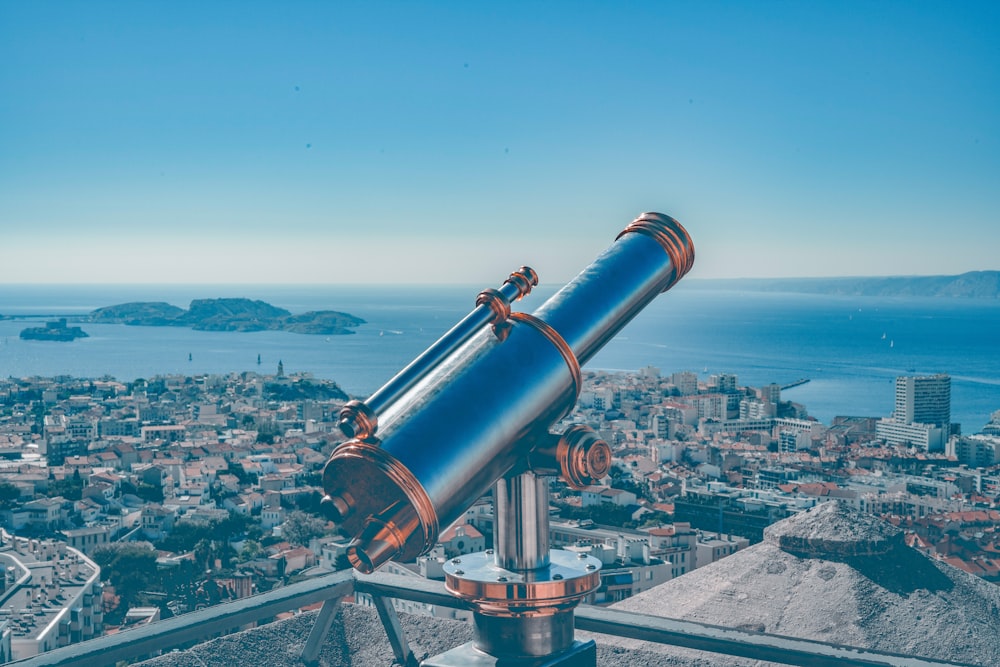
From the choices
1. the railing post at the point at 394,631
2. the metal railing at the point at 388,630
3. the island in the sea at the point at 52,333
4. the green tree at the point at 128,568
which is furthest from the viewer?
the island in the sea at the point at 52,333

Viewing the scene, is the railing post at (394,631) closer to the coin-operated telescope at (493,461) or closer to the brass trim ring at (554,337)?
the coin-operated telescope at (493,461)

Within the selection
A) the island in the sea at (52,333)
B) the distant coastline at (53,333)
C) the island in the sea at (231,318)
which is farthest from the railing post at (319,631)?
the island in the sea at (52,333)

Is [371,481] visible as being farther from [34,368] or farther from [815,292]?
[815,292]

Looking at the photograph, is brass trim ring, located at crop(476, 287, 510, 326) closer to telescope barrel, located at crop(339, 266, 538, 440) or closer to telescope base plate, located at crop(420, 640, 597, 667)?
telescope barrel, located at crop(339, 266, 538, 440)

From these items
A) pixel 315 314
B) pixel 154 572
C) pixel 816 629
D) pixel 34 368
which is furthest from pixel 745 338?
pixel 816 629

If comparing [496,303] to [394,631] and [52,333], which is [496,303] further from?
[52,333]
